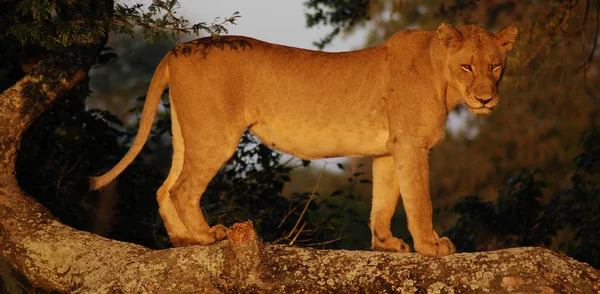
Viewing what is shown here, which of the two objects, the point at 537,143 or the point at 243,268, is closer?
the point at 243,268

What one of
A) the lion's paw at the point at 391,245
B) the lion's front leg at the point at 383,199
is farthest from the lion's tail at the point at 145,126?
the lion's paw at the point at 391,245

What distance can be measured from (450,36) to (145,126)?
1.89 metres

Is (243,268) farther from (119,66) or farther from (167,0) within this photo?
(119,66)

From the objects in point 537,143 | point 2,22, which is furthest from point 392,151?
point 537,143

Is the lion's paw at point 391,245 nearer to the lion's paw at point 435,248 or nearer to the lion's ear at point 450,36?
the lion's paw at point 435,248

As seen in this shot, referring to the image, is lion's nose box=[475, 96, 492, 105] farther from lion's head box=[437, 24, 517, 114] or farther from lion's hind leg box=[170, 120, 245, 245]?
lion's hind leg box=[170, 120, 245, 245]

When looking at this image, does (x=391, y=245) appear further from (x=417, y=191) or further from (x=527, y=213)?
(x=527, y=213)

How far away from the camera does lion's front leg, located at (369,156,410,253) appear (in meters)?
5.68

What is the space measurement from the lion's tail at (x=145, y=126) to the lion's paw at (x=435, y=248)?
1.78 metres

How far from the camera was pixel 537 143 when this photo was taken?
1850 centimetres

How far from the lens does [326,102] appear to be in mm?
5535

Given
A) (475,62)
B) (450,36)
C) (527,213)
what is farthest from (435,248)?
(527,213)

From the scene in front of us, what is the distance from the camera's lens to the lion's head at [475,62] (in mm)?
5215

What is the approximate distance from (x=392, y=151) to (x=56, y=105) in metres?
2.93
